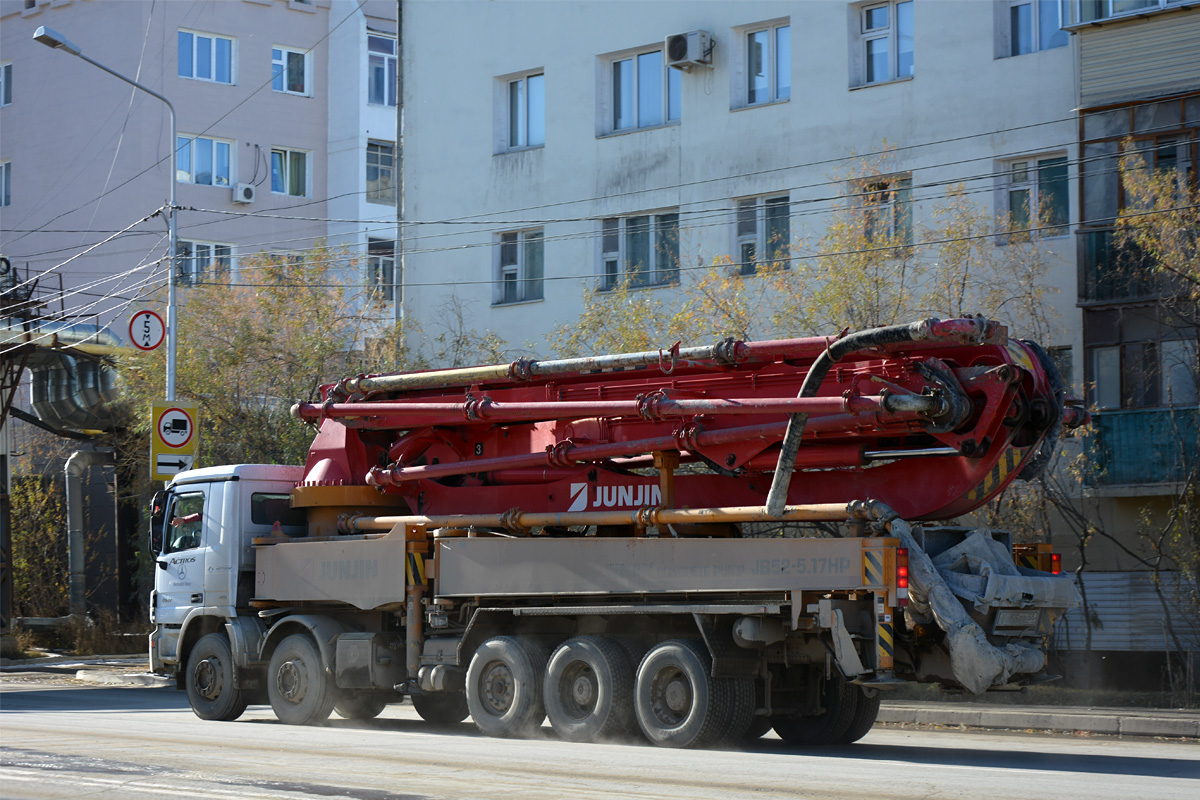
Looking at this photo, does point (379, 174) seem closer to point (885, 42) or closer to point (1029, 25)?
point (885, 42)

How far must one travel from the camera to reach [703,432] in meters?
12.9

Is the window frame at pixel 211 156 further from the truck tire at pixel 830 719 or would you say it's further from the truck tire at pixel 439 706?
the truck tire at pixel 830 719

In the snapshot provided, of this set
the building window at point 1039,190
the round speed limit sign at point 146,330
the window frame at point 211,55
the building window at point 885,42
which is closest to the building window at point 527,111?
the building window at point 885,42

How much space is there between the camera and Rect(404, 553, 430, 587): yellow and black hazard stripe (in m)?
14.5

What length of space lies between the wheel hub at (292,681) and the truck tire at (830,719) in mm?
4729

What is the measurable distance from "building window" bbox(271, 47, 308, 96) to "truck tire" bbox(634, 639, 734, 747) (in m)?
36.0

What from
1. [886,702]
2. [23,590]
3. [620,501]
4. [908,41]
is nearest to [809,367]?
[620,501]

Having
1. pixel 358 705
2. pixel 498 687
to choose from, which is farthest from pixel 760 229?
pixel 498 687

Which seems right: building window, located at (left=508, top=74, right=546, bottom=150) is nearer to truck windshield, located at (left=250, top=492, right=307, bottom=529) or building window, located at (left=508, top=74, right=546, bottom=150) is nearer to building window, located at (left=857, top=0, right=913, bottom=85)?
building window, located at (left=857, top=0, right=913, bottom=85)

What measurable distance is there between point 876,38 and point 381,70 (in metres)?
22.9

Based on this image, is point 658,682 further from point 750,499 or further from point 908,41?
point 908,41

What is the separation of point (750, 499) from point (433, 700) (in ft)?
15.1

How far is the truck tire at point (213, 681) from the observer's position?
1569 cm

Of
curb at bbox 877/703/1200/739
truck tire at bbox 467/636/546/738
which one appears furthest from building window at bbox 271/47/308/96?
truck tire at bbox 467/636/546/738
